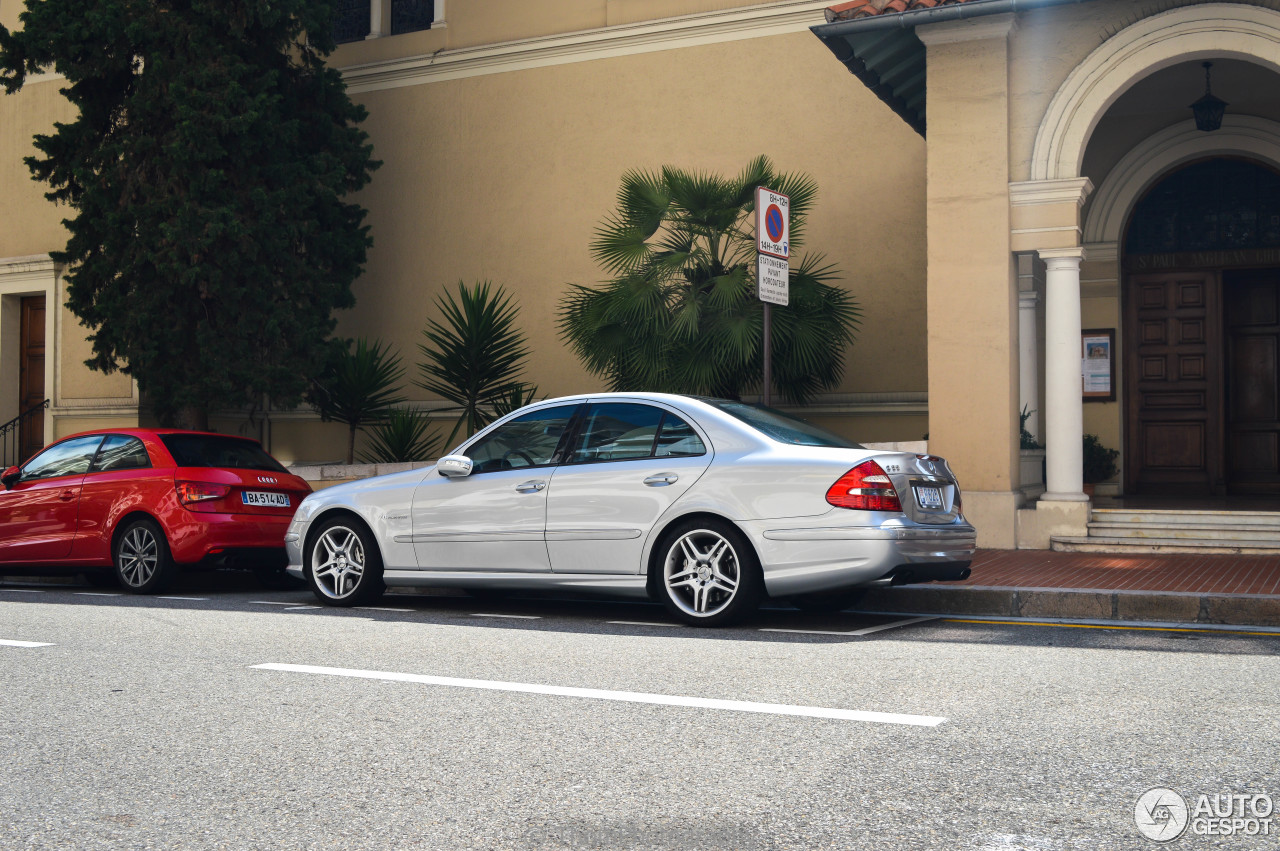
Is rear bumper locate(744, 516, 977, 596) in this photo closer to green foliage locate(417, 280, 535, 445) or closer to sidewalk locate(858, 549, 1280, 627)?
sidewalk locate(858, 549, 1280, 627)

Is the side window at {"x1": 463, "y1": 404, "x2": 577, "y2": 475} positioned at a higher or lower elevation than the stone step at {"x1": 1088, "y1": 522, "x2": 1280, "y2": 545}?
higher

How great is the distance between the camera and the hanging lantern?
1321cm

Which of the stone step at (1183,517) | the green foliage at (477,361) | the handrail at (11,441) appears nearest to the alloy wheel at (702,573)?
the stone step at (1183,517)

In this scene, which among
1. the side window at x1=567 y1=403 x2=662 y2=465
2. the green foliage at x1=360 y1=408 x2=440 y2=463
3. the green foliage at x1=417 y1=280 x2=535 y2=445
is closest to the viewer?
the side window at x1=567 y1=403 x2=662 y2=465

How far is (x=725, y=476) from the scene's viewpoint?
7.46 meters

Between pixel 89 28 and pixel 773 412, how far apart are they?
1156 centimetres

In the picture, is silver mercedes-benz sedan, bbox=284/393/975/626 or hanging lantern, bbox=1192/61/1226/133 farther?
hanging lantern, bbox=1192/61/1226/133

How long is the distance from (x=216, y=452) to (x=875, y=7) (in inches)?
289

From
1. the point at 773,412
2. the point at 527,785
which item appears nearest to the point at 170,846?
the point at 527,785

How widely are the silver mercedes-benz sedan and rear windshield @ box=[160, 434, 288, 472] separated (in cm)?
184

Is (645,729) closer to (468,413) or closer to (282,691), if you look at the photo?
(282,691)

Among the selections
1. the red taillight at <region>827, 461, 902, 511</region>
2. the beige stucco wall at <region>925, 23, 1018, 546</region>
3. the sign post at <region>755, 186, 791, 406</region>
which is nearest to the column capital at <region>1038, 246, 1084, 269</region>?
the beige stucco wall at <region>925, 23, 1018, 546</region>

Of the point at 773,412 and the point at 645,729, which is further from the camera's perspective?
the point at 773,412

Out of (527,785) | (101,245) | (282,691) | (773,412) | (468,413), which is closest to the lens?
(527,785)
